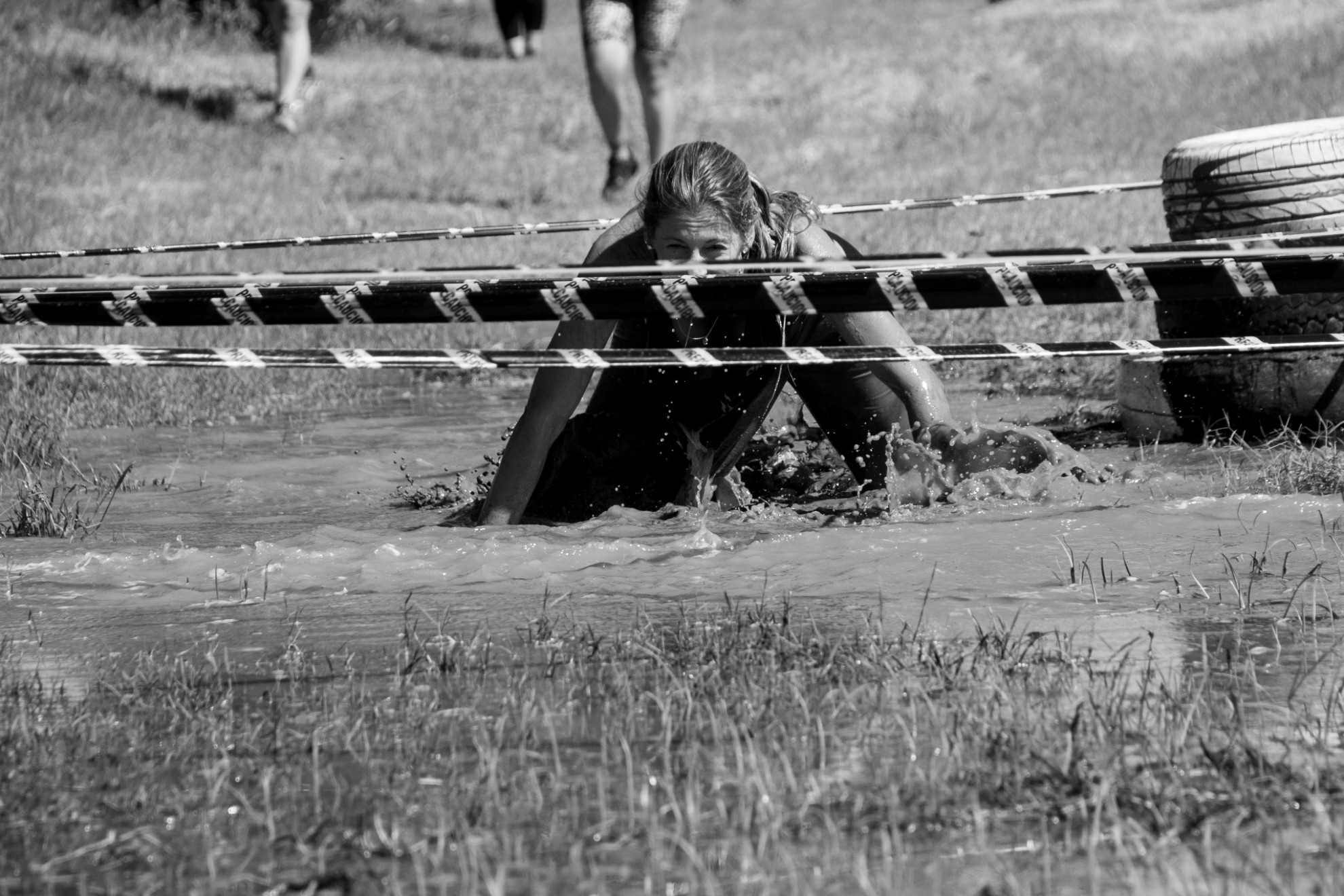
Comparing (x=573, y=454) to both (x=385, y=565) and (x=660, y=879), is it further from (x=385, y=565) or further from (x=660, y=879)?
(x=660, y=879)

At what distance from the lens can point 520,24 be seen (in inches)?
872

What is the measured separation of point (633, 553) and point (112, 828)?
2252mm

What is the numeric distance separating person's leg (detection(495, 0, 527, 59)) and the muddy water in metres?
16.3

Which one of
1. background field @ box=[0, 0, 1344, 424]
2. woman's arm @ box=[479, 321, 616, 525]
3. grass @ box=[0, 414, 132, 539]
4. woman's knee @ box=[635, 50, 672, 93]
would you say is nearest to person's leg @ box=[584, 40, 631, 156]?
woman's knee @ box=[635, 50, 672, 93]

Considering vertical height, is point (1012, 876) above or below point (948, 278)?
below

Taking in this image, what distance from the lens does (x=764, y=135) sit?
1596 cm

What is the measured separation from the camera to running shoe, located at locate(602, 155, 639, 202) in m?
12.0

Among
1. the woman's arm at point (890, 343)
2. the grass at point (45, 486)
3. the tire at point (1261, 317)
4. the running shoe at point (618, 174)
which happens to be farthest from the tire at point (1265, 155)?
the running shoe at point (618, 174)

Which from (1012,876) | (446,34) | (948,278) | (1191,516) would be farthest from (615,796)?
(446,34)

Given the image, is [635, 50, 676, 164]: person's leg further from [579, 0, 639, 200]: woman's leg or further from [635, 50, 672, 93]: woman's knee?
[579, 0, 639, 200]: woman's leg

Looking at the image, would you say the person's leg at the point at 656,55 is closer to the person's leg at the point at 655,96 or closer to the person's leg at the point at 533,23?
the person's leg at the point at 655,96

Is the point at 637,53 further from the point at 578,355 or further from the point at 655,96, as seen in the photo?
the point at 578,355

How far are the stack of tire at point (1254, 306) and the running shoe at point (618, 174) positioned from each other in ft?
19.8

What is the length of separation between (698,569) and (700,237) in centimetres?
103
